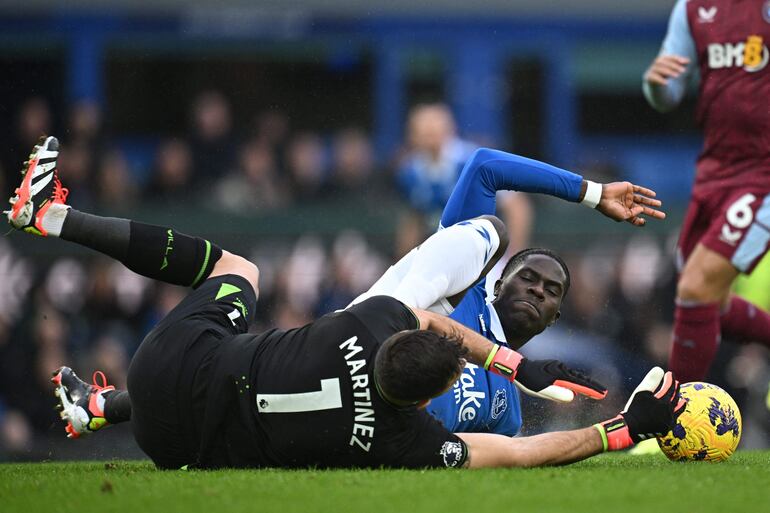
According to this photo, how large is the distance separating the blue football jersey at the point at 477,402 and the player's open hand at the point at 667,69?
73.3 inches

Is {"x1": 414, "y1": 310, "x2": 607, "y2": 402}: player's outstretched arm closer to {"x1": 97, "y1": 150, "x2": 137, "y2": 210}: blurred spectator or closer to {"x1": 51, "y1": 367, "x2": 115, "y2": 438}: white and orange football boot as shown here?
{"x1": 51, "y1": 367, "x2": 115, "y2": 438}: white and orange football boot

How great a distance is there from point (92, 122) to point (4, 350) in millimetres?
3256

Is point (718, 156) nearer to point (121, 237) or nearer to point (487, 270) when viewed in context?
point (487, 270)

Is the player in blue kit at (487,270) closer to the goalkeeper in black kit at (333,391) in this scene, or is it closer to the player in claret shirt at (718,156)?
the goalkeeper in black kit at (333,391)

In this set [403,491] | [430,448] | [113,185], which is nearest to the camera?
[403,491]

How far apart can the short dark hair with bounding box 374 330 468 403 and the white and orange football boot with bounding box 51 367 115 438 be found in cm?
226

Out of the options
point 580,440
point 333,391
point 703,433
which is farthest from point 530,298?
point 333,391

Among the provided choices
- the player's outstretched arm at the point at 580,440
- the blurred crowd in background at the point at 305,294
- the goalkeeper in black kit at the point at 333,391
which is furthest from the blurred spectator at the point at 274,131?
the player's outstretched arm at the point at 580,440

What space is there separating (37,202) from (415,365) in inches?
95.4

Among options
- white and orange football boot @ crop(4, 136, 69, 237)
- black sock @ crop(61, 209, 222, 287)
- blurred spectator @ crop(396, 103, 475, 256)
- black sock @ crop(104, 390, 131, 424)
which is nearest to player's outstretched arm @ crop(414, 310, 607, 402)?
black sock @ crop(61, 209, 222, 287)

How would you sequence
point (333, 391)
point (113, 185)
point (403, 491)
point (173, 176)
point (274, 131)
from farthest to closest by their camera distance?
point (274, 131)
point (173, 176)
point (113, 185)
point (333, 391)
point (403, 491)

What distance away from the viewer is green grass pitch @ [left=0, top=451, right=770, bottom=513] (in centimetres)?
429

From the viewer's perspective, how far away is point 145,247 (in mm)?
6160

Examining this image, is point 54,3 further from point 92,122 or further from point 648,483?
point 648,483
